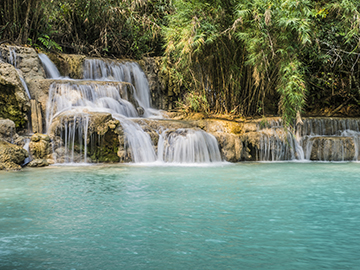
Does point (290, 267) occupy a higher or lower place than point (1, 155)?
lower

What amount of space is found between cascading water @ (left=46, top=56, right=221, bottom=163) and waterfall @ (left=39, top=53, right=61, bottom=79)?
5.36 feet

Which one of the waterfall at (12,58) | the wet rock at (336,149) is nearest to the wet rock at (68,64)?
the waterfall at (12,58)

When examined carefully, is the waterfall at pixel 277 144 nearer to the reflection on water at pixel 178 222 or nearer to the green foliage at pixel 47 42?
the reflection on water at pixel 178 222

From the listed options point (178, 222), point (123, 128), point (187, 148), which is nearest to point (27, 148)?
point (123, 128)

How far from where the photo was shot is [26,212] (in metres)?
3.55

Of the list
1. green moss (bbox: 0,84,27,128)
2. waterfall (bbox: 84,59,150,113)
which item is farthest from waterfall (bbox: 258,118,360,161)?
green moss (bbox: 0,84,27,128)

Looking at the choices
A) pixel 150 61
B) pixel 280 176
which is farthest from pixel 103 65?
pixel 280 176

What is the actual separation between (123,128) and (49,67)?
141 inches

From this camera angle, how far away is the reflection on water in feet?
7.86

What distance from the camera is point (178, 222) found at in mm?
3209

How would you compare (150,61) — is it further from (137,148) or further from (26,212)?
(26,212)

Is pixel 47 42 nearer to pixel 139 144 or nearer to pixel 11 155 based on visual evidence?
pixel 139 144

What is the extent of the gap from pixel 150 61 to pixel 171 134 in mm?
4678

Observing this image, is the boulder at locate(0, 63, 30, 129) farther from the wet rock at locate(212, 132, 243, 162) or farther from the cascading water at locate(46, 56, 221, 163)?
the wet rock at locate(212, 132, 243, 162)
